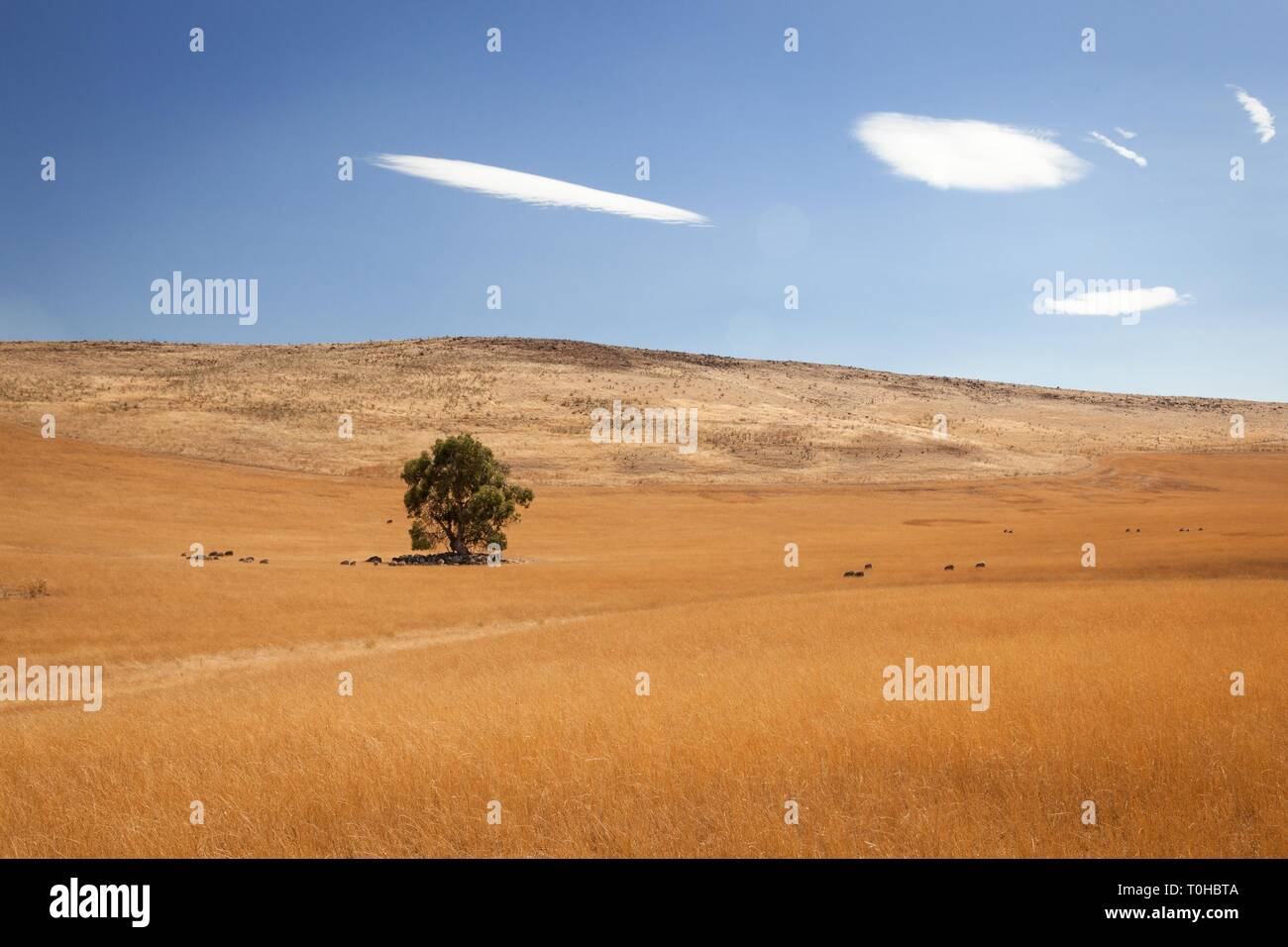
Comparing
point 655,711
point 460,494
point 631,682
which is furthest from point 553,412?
point 655,711

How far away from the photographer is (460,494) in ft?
197

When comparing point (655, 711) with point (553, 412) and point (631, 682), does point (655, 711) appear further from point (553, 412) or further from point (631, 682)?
point (553, 412)

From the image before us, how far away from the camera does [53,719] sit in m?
17.5

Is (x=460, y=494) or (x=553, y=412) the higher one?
(x=553, y=412)

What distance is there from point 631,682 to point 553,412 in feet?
395

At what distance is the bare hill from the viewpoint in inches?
4240

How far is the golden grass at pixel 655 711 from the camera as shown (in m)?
7.20

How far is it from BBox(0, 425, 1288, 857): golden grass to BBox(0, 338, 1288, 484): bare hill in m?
57.9

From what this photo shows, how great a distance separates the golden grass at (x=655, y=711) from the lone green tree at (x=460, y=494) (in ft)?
34.4

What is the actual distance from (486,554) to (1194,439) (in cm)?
14831

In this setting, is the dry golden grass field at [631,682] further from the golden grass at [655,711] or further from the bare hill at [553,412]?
the bare hill at [553,412]

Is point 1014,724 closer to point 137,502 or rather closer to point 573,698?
point 573,698

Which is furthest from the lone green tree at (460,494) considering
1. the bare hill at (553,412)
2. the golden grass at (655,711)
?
the bare hill at (553,412)

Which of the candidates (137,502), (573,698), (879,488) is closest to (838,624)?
(573,698)
